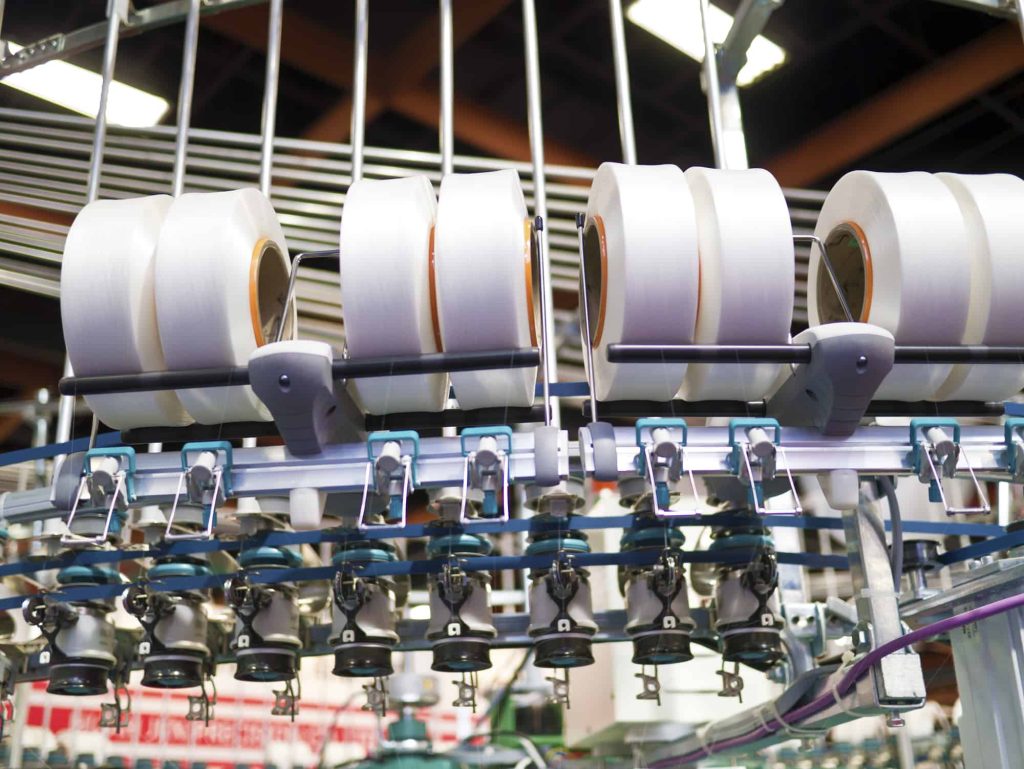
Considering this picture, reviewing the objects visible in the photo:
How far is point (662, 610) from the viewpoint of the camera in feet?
6.73

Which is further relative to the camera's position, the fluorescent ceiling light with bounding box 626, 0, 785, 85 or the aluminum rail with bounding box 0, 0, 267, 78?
the fluorescent ceiling light with bounding box 626, 0, 785, 85

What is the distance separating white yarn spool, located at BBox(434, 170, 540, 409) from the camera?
170 centimetres

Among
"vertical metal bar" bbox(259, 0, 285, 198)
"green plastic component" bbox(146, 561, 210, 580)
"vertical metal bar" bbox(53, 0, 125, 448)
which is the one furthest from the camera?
"vertical metal bar" bbox(259, 0, 285, 198)

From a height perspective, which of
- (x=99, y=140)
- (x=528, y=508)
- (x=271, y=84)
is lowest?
(x=528, y=508)

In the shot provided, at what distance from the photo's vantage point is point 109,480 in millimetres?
1731

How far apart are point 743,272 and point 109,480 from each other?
108 cm

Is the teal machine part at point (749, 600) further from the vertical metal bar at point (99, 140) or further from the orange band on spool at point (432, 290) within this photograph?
the vertical metal bar at point (99, 140)

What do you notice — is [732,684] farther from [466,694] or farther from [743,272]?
[743,272]

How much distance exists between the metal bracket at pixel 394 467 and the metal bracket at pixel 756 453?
0.50 meters

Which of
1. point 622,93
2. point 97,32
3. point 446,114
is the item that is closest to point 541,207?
point 622,93

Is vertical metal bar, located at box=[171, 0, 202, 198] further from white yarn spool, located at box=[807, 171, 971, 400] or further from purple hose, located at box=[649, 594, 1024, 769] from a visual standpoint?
purple hose, located at box=[649, 594, 1024, 769]

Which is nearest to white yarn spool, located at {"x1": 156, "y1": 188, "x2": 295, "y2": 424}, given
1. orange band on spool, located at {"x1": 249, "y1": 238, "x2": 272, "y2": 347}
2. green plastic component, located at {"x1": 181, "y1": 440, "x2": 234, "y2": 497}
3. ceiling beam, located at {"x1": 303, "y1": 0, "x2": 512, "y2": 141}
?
orange band on spool, located at {"x1": 249, "y1": 238, "x2": 272, "y2": 347}

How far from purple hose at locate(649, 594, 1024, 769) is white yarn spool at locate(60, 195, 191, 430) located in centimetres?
126

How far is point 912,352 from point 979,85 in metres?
4.28
